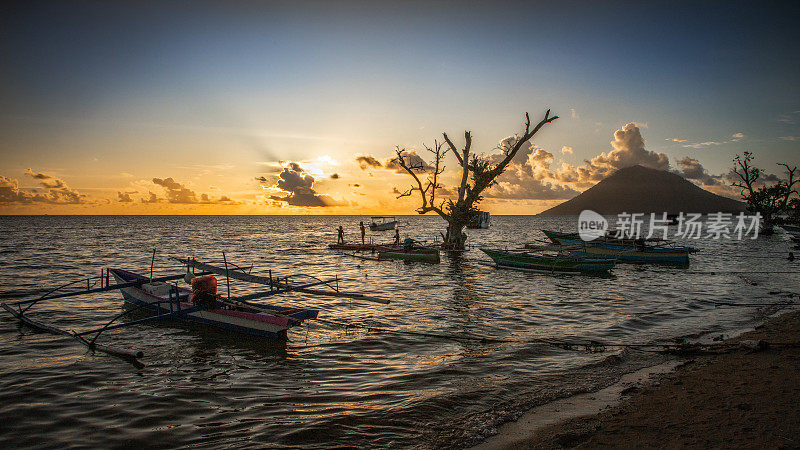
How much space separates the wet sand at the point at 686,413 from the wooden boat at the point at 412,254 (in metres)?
23.8

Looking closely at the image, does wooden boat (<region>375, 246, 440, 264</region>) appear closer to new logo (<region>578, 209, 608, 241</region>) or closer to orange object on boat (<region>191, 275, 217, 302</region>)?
new logo (<region>578, 209, 608, 241</region>)

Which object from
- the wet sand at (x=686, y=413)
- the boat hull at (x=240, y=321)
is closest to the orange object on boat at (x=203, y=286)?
the boat hull at (x=240, y=321)

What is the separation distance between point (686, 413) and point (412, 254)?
2716cm

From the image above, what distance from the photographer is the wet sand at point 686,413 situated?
229 inches

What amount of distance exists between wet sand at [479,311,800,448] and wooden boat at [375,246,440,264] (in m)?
23.8

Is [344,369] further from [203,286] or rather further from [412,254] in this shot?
[412,254]

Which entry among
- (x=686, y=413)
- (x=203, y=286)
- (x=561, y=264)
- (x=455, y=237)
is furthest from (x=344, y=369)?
(x=455, y=237)

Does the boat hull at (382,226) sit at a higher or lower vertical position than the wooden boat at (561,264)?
higher

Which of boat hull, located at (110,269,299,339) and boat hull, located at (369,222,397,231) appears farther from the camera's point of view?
boat hull, located at (369,222,397,231)

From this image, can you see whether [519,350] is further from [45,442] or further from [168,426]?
[45,442]

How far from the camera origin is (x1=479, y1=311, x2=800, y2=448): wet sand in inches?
229

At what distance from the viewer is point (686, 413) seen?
6.73 metres

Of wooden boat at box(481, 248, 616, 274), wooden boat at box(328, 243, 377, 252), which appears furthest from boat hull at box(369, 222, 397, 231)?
wooden boat at box(481, 248, 616, 274)

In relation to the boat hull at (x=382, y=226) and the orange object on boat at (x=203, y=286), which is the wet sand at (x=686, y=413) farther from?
the boat hull at (x=382, y=226)
